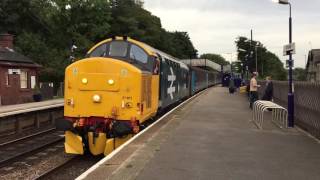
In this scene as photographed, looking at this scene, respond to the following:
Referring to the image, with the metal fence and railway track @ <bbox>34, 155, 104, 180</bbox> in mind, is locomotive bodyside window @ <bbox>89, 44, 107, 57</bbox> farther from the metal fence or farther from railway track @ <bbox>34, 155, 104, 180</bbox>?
the metal fence

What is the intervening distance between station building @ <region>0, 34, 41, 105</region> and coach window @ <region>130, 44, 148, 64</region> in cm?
2386

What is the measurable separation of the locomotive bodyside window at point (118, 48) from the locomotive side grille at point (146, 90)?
1.07m

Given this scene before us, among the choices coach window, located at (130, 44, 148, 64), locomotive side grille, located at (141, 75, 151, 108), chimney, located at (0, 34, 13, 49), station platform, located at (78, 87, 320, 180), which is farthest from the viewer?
chimney, located at (0, 34, 13, 49)

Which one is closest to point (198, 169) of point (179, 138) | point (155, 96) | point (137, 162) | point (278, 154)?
point (137, 162)

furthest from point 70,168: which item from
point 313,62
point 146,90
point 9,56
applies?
point 313,62

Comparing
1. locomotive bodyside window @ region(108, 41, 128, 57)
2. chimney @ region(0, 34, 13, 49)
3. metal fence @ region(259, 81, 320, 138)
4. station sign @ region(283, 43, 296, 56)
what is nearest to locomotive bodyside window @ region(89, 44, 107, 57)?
locomotive bodyside window @ region(108, 41, 128, 57)

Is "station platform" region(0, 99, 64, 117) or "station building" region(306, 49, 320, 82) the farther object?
"station building" region(306, 49, 320, 82)

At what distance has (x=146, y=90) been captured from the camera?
569 inches

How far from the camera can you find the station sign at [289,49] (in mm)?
16669

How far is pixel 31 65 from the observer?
42.4 metres

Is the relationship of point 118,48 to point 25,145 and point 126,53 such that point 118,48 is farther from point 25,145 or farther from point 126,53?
point 25,145

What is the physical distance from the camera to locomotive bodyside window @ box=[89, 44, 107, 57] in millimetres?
15283

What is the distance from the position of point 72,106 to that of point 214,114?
29.9ft

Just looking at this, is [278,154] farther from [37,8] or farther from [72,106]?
[37,8]
